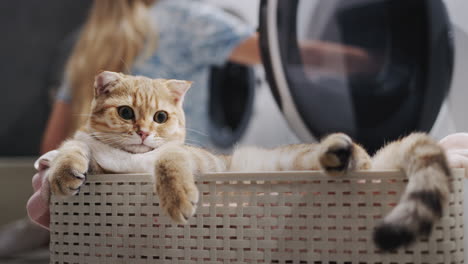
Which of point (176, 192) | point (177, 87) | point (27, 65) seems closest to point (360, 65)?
point (177, 87)

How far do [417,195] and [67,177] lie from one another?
42cm

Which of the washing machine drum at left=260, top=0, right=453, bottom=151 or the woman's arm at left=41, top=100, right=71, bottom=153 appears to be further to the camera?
the woman's arm at left=41, top=100, right=71, bottom=153

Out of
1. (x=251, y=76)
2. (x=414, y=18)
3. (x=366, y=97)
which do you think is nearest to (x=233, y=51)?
(x=251, y=76)

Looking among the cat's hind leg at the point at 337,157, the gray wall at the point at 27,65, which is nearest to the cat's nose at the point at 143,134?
the cat's hind leg at the point at 337,157

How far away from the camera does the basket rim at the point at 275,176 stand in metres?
0.53

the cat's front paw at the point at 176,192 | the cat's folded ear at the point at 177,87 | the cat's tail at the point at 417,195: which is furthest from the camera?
the cat's folded ear at the point at 177,87

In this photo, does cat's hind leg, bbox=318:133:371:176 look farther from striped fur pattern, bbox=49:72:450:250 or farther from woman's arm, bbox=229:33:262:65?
woman's arm, bbox=229:33:262:65

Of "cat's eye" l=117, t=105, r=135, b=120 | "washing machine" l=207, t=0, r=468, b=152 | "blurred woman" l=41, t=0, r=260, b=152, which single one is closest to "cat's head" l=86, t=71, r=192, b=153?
"cat's eye" l=117, t=105, r=135, b=120

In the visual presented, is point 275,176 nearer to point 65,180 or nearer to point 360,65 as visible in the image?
point 65,180

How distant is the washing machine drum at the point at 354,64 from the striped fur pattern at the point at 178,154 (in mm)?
393

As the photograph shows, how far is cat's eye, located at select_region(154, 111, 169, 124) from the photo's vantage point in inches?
25.9

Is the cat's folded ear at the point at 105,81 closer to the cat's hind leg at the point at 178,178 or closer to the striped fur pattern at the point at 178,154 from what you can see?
the striped fur pattern at the point at 178,154

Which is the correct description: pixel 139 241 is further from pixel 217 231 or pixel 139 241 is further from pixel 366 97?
pixel 366 97

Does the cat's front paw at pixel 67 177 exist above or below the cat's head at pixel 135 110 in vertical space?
below
